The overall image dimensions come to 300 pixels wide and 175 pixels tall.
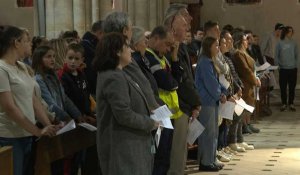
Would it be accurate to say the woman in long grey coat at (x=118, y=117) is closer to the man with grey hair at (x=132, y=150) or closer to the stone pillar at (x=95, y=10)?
the man with grey hair at (x=132, y=150)

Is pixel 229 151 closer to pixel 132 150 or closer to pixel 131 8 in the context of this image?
pixel 132 150

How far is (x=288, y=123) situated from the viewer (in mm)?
15062

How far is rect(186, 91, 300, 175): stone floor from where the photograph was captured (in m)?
9.20

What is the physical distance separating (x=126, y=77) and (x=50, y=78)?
52.3 inches

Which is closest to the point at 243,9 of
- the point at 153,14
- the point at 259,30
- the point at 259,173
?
the point at 259,30

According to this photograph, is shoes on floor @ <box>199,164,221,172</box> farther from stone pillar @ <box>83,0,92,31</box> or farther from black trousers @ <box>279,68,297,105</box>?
black trousers @ <box>279,68,297,105</box>

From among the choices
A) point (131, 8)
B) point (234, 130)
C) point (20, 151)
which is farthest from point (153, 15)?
point (20, 151)

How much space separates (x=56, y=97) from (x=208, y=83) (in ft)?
9.39

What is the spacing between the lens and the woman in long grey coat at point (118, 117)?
17.5 feet

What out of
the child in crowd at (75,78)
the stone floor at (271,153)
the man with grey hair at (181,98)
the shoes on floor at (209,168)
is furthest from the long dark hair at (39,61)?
the shoes on floor at (209,168)

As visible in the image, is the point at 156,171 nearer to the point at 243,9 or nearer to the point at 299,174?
the point at 299,174

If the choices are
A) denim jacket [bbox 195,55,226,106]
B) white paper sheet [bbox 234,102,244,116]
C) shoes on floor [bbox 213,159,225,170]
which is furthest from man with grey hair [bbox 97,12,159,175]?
white paper sheet [bbox 234,102,244,116]

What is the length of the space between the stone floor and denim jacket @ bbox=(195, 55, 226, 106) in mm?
935

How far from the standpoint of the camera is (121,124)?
5.35 metres
